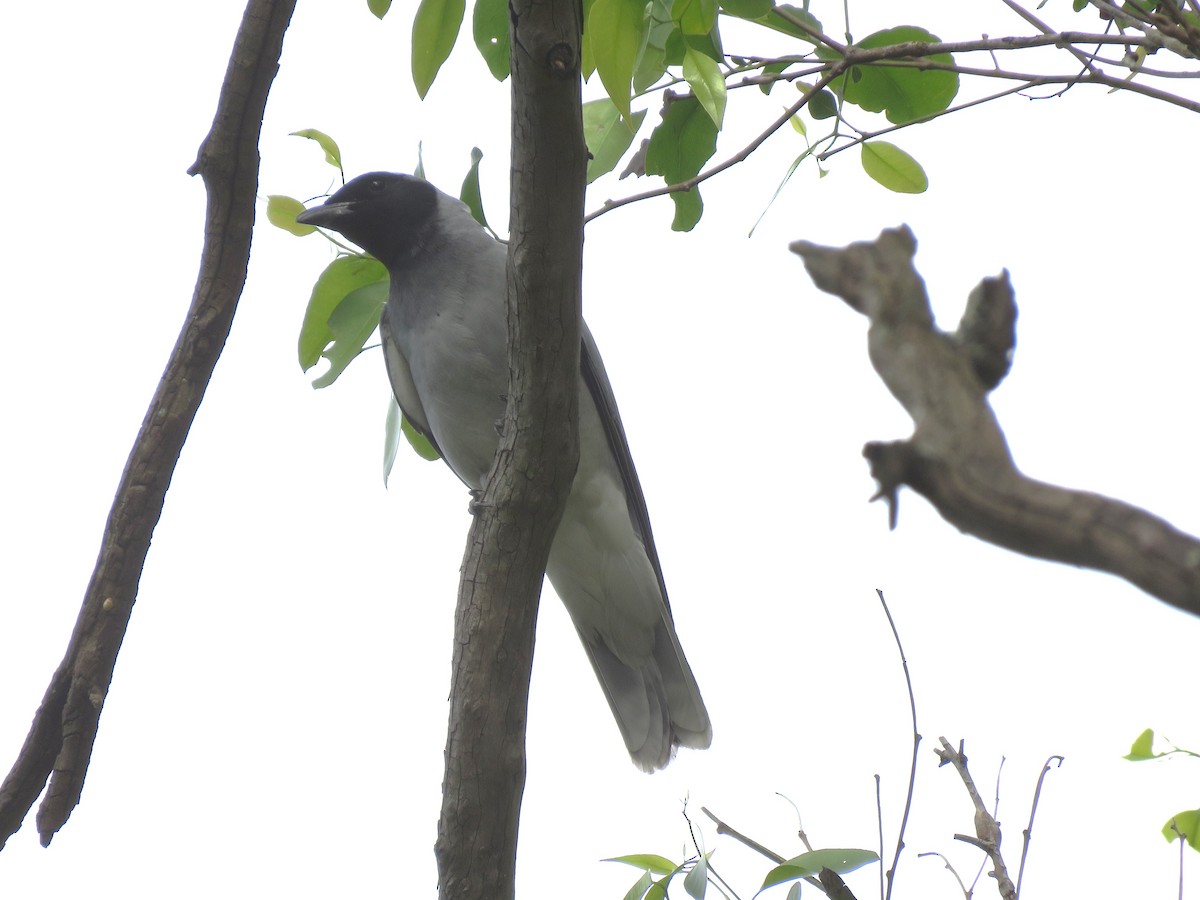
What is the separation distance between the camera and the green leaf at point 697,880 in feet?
7.68

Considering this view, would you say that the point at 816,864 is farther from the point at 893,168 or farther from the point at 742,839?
the point at 893,168

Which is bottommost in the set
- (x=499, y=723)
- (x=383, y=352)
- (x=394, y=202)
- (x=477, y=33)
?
(x=499, y=723)

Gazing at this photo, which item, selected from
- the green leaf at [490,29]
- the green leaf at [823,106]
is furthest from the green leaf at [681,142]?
the green leaf at [490,29]

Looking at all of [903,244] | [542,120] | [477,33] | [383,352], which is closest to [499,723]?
[542,120]

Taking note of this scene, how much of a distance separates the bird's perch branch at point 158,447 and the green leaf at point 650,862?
3.63ft

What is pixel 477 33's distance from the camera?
2.44 meters

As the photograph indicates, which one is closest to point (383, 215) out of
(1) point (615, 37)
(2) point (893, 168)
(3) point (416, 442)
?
(3) point (416, 442)

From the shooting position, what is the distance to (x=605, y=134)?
2734 mm

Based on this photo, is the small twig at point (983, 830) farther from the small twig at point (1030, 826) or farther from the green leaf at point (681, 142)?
the green leaf at point (681, 142)

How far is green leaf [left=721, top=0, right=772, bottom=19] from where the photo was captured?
7.61 ft

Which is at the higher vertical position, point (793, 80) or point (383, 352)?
point (383, 352)

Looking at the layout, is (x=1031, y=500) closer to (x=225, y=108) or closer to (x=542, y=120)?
(x=542, y=120)

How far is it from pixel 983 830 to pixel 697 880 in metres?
0.56

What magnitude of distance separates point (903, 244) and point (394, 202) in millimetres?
3713
